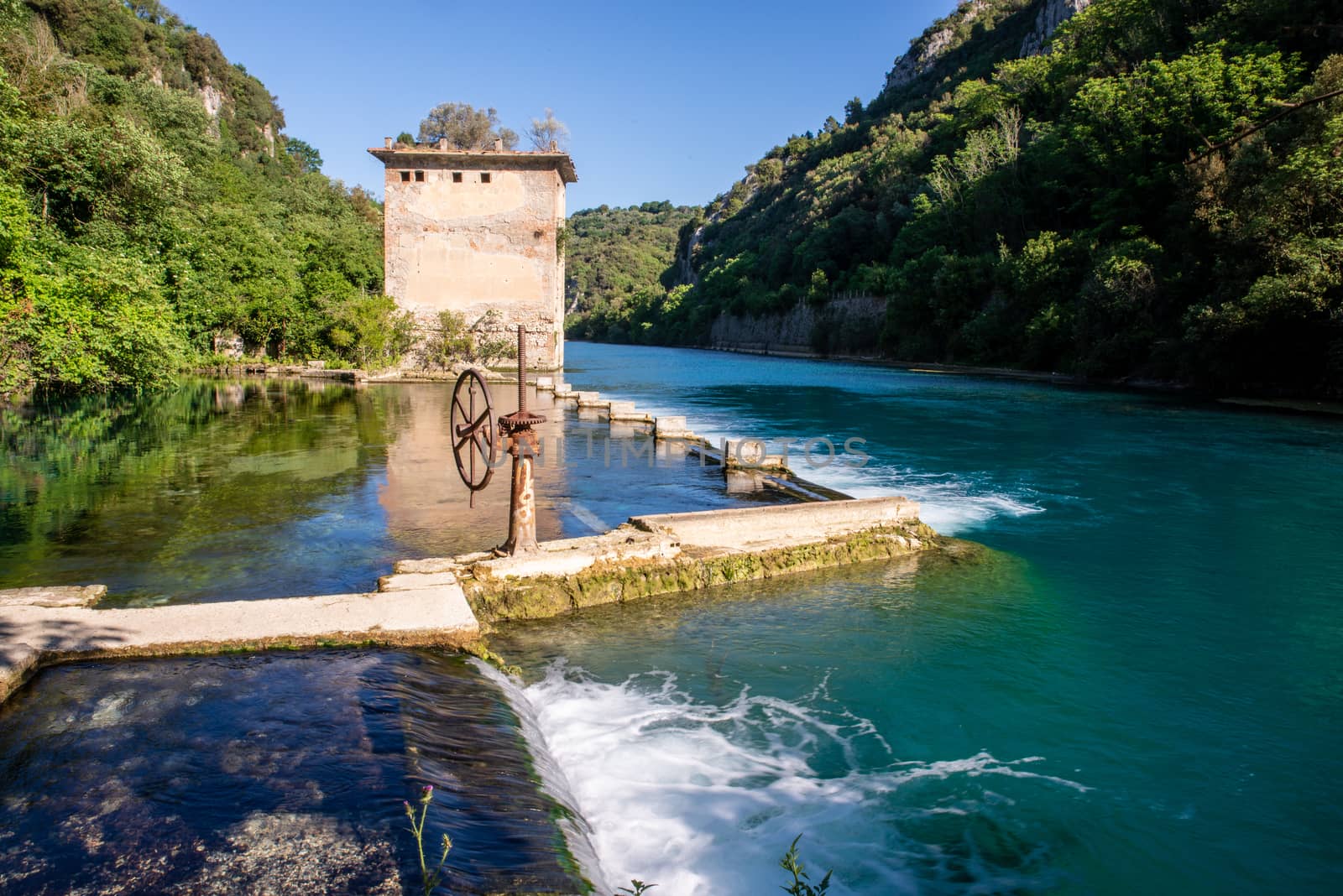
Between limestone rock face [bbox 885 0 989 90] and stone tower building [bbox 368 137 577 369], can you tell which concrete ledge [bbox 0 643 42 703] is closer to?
stone tower building [bbox 368 137 577 369]

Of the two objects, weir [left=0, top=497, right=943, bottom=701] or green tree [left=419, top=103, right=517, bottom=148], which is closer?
weir [left=0, top=497, right=943, bottom=701]

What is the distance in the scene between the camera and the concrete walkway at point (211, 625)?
15.8ft

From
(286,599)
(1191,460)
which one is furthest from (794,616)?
(1191,460)

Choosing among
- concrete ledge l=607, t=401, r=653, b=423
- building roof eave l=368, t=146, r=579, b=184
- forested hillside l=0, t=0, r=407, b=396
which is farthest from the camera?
building roof eave l=368, t=146, r=579, b=184

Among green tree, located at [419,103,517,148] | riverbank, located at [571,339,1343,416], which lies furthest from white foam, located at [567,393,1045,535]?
green tree, located at [419,103,517,148]

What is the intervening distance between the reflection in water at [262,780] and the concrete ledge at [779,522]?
337 cm

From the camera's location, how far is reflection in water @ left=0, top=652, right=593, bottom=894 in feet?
9.96

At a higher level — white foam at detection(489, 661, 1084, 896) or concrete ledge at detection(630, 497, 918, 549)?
concrete ledge at detection(630, 497, 918, 549)

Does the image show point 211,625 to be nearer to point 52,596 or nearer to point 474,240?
point 52,596

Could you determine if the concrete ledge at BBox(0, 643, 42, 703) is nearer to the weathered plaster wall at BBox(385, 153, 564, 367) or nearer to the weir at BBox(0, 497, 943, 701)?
the weir at BBox(0, 497, 943, 701)

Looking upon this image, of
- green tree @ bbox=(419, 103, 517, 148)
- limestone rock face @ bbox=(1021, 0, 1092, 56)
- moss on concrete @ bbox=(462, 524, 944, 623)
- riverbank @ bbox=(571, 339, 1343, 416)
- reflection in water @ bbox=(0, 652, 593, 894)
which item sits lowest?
moss on concrete @ bbox=(462, 524, 944, 623)

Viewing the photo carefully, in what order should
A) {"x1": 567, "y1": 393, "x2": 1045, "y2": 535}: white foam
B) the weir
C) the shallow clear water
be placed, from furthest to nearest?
{"x1": 567, "y1": 393, "x2": 1045, "y2": 535}: white foam, the shallow clear water, the weir

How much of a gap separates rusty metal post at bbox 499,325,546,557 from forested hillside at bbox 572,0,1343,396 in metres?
4.79

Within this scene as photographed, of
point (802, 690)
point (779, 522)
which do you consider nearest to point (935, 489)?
point (779, 522)
